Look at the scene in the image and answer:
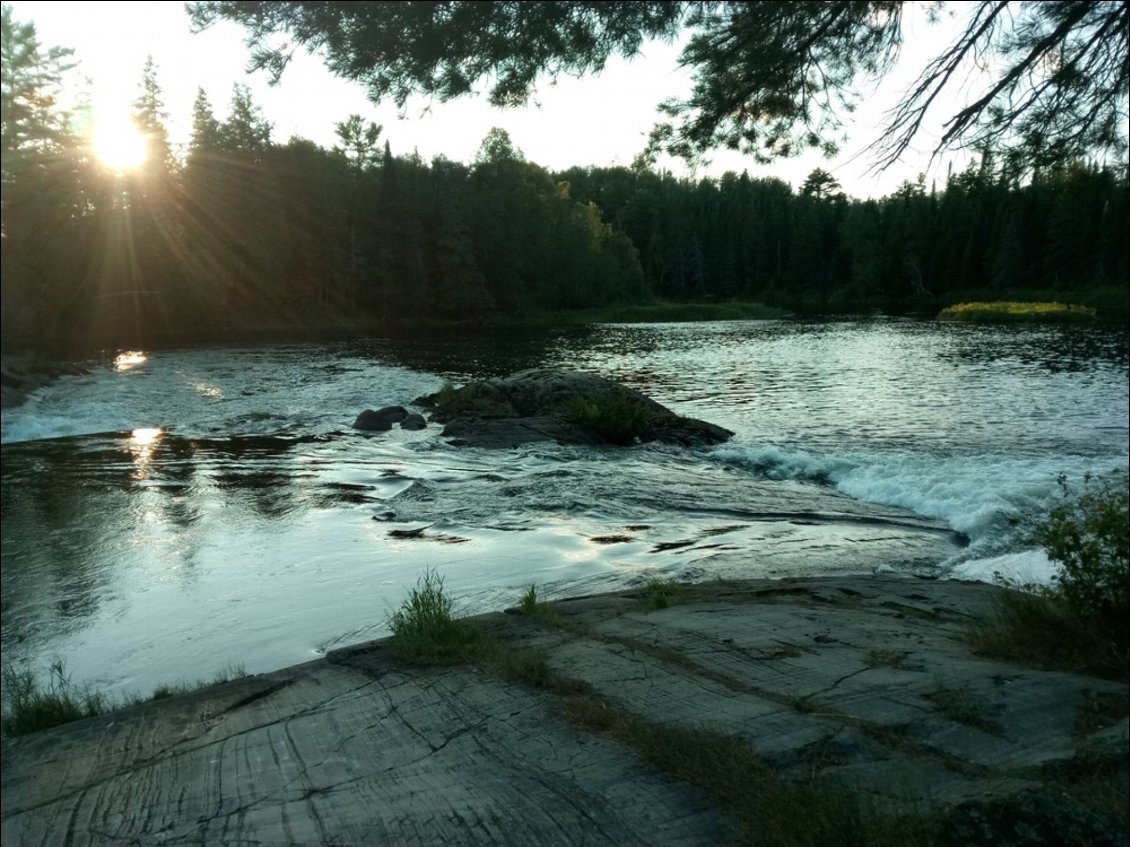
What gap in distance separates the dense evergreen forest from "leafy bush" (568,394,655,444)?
56.7ft

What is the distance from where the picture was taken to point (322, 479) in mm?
12773

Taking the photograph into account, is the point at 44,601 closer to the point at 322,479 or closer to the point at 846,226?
the point at 322,479

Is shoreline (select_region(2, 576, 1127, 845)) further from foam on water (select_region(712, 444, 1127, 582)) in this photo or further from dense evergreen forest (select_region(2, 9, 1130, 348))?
dense evergreen forest (select_region(2, 9, 1130, 348))

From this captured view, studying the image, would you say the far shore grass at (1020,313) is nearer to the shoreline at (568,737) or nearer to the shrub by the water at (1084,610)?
the shrub by the water at (1084,610)

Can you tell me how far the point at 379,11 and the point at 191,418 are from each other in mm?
15597

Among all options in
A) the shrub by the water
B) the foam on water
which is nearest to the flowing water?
the foam on water

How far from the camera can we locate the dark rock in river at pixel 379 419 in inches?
698

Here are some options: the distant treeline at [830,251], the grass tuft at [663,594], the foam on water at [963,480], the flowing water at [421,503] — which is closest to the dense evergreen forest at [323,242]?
the distant treeline at [830,251]

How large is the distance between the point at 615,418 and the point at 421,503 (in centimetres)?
600

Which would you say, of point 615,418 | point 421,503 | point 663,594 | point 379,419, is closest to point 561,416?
point 615,418

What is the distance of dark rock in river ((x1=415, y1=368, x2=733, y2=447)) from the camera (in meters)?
16.0

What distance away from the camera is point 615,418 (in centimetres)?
1609

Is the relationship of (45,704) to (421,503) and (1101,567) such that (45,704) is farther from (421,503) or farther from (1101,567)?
(421,503)

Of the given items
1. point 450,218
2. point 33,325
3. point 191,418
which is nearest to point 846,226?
point 450,218
